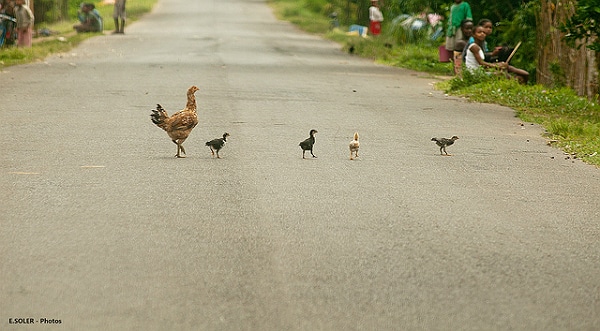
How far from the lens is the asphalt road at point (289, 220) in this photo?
21.7 ft

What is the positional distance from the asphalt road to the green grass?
24.7 feet

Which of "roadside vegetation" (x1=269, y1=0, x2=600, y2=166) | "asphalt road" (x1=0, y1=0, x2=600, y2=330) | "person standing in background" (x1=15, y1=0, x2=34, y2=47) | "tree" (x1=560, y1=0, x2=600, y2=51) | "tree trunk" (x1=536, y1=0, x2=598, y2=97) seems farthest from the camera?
"person standing in background" (x1=15, y1=0, x2=34, y2=47)

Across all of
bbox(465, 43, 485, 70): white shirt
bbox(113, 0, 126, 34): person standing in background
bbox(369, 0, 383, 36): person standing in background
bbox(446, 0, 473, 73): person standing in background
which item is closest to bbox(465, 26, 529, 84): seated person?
bbox(465, 43, 485, 70): white shirt

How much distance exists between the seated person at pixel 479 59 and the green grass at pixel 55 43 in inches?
370

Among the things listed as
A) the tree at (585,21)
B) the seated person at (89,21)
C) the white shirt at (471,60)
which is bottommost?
the seated person at (89,21)

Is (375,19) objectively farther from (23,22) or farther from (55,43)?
(23,22)

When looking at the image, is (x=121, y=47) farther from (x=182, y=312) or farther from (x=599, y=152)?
(x=182, y=312)

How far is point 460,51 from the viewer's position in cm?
2359

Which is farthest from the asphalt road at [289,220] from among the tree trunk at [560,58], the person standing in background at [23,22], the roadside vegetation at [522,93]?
the person standing in background at [23,22]

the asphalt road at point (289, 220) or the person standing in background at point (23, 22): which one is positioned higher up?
the asphalt road at point (289, 220)

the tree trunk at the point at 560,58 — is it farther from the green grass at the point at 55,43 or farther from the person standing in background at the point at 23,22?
the person standing in background at the point at 23,22

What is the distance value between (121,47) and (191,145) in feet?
63.6

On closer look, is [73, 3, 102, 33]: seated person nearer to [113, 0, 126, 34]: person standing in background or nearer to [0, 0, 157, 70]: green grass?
[0, 0, 157, 70]: green grass

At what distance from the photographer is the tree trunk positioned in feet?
65.5
